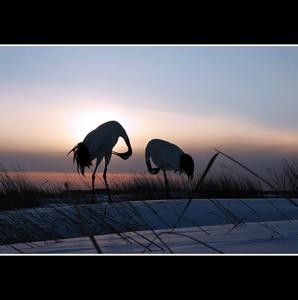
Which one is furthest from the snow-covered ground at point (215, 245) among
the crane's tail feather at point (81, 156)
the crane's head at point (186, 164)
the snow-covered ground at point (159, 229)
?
the crane's head at point (186, 164)

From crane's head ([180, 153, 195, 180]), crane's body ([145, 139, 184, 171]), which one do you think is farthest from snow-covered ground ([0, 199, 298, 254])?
crane's body ([145, 139, 184, 171])

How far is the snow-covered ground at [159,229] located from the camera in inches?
98.7

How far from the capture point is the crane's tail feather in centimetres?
1115

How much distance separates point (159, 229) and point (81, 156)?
19.6 feet

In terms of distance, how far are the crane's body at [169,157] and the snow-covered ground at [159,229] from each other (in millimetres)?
6070

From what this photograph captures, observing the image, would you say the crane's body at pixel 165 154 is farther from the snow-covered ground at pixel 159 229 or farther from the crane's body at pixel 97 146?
the snow-covered ground at pixel 159 229
